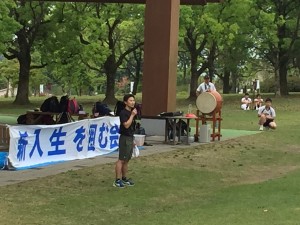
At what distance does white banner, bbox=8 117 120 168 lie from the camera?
10.5 meters

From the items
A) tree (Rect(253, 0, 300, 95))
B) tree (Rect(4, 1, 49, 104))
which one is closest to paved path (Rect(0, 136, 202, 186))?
tree (Rect(4, 1, 49, 104))

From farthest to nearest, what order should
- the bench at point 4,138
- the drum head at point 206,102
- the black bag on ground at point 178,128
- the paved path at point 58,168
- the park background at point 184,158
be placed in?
the drum head at point 206,102
the black bag on ground at point 178,128
the bench at point 4,138
the paved path at point 58,168
the park background at point 184,158

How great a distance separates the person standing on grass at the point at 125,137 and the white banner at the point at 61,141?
238 cm

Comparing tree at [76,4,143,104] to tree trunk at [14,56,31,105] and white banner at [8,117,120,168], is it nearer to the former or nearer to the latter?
tree trunk at [14,56,31,105]

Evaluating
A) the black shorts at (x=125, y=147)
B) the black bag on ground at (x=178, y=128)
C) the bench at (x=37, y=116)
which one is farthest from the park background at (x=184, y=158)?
the bench at (x=37, y=116)

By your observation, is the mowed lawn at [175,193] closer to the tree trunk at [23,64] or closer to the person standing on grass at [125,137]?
the person standing on grass at [125,137]

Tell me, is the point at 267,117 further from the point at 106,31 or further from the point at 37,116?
the point at 106,31

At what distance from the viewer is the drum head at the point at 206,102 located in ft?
52.6

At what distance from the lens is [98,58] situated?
112 ft

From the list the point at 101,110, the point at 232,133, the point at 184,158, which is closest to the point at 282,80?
the point at 232,133

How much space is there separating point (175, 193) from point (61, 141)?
3.63 metres

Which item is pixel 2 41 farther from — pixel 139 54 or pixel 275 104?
pixel 139 54

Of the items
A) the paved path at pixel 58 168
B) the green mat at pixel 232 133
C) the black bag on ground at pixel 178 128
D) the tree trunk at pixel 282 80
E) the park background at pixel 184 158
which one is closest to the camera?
the park background at pixel 184 158

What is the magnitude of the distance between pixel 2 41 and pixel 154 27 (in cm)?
1699
